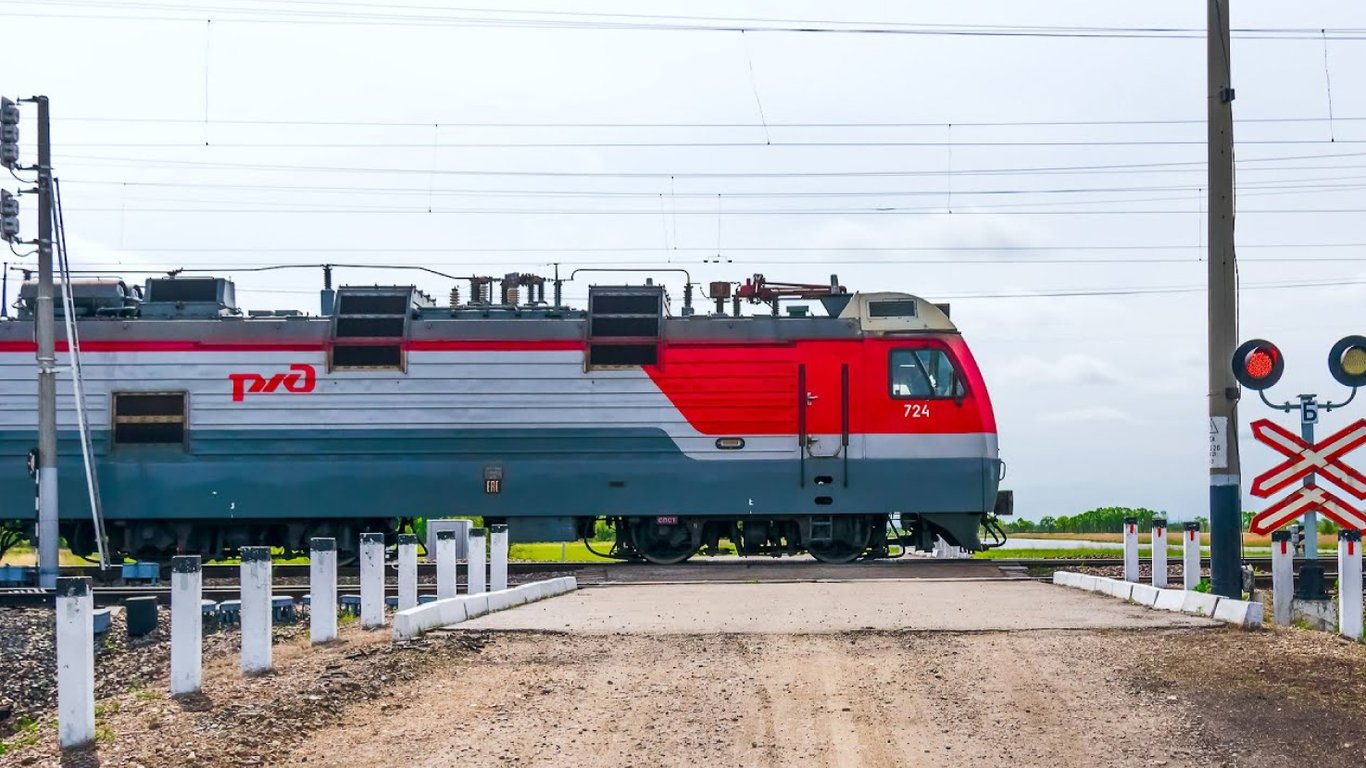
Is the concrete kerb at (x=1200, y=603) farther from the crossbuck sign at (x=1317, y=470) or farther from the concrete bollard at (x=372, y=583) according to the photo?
the concrete bollard at (x=372, y=583)

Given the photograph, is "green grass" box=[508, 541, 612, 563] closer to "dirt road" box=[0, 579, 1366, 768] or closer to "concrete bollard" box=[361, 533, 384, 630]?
"concrete bollard" box=[361, 533, 384, 630]

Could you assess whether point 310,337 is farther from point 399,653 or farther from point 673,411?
point 399,653

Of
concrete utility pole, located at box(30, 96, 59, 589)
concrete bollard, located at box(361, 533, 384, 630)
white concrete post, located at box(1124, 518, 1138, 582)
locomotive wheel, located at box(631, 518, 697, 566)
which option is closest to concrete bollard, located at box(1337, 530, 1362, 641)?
white concrete post, located at box(1124, 518, 1138, 582)

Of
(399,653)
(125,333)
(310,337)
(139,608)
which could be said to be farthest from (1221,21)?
(125,333)

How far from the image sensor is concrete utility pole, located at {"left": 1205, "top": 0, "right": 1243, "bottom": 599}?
14.5 m

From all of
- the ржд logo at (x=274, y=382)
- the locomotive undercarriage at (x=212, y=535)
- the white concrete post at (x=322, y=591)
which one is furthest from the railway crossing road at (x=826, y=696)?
the locomotive undercarriage at (x=212, y=535)

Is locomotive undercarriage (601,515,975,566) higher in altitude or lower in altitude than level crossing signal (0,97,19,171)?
lower

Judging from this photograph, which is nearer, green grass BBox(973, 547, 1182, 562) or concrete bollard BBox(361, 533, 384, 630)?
concrete bollard BBox(361, 533, 384, 630)

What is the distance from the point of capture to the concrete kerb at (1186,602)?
11906mm

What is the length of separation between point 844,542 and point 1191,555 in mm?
6626

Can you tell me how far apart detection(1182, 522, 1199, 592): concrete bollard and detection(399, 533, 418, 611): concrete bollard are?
8.53 metres

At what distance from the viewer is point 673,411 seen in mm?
22281

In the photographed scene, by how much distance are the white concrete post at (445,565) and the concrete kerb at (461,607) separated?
515 millimetres

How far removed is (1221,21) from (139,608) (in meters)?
12.1
